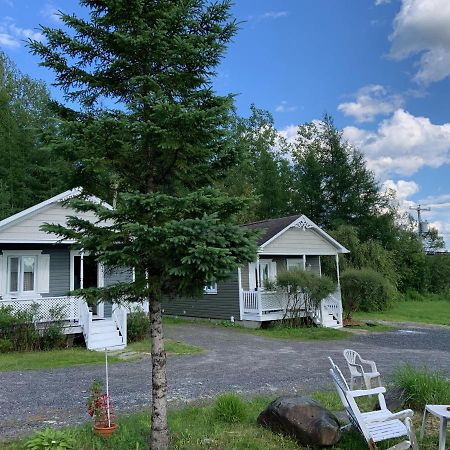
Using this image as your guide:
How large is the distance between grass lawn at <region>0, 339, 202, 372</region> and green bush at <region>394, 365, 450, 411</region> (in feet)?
22.6

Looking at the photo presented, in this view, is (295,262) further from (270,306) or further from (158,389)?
(158,389)

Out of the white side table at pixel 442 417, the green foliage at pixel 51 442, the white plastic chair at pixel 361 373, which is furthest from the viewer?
the white plastic chair at pixel 361 373

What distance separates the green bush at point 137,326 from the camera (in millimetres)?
14258

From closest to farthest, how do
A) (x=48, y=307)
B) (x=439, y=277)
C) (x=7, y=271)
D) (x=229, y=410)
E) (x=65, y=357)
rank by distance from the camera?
(x=229, y=410), (x=65, y=357), (x=48, y=307), (x=7, y=271), (x=439, y=277)

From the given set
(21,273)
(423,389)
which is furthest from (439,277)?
(423,389)

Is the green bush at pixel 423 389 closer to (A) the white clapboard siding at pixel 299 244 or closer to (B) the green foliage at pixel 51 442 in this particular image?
(B) the green foliage at pixel 51 442

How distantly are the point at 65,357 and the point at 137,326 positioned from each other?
293 centimetres

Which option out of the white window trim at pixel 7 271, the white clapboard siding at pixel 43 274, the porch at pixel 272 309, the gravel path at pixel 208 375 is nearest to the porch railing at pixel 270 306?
the porch at pixel 272 309

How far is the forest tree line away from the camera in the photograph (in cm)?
2595

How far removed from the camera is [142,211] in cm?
472

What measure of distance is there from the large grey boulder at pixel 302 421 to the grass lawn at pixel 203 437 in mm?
99

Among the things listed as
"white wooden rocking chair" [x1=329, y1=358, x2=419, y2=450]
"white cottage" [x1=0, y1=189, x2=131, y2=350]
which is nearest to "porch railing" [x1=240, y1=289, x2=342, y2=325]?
"white cottage" [x1=0, y1=189, x2=131, y2=350]

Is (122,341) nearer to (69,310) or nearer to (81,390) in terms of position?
(69,310)

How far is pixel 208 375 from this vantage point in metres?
9.23
